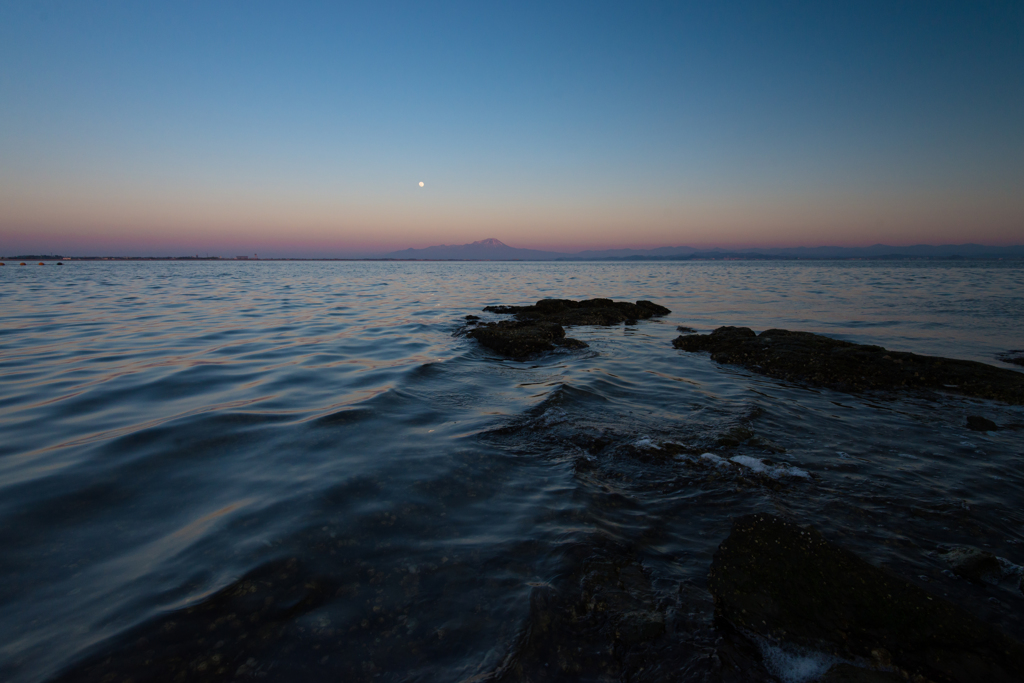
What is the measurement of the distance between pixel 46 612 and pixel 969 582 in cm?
617

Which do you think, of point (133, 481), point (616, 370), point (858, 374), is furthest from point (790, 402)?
point (133, 481)

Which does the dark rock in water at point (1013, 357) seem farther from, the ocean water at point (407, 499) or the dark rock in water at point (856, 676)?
the dark rock in water at point (856, 676)

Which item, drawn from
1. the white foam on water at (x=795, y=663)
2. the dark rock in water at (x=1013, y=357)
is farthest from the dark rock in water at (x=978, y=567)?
the dark rock in water at (x=1013, y=357)

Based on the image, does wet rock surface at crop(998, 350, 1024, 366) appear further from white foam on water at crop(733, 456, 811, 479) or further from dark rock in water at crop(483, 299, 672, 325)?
white foam on water at crop(733, 456, 811, 479)

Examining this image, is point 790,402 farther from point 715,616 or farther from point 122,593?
point 122,593

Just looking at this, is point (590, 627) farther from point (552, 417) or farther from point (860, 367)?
point (860, 367)

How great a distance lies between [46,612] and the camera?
2721mm

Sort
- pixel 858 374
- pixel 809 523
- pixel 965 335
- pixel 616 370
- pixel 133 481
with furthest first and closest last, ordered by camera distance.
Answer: pixel 965 335 < pixel 616 370 < pixel 858 374 < pixel 133 481 < pixel 809 523

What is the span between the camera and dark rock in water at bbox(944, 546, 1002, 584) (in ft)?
9.82

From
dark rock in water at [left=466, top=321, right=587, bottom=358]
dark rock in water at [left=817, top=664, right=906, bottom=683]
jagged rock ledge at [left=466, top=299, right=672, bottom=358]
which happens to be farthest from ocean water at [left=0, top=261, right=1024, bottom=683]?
jagged rock ledge at [left=466, top=299, right=672, bottom=358]

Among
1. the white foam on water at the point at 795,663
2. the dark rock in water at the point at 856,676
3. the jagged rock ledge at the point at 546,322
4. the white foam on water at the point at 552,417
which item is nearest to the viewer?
the dark rock in water at the point at 856,676

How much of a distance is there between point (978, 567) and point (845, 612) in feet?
4.33

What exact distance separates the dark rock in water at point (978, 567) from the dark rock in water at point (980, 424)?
4.11m

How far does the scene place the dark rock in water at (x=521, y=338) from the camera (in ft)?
36.3
